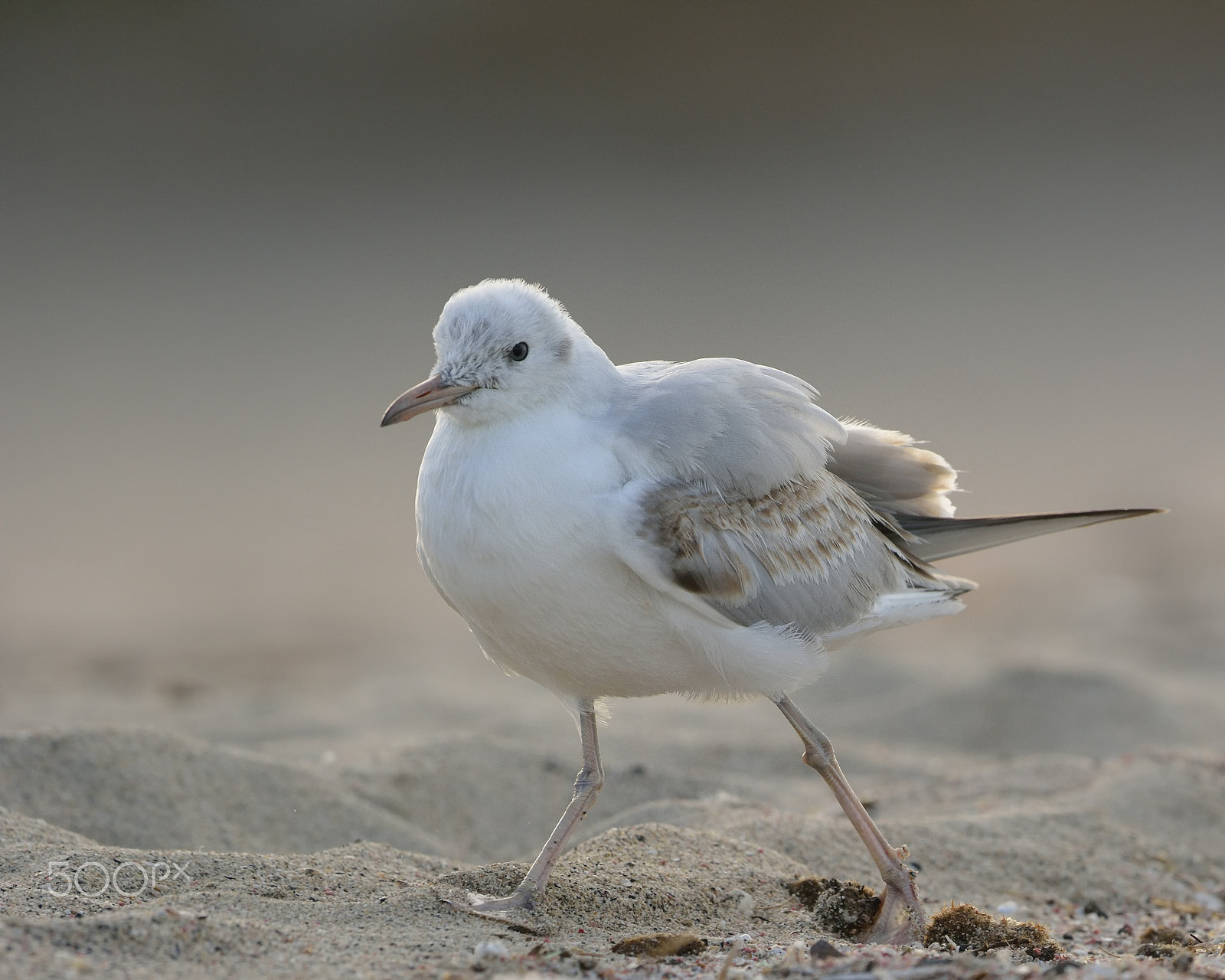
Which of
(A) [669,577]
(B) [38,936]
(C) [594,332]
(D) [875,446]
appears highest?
(C) [594,332]

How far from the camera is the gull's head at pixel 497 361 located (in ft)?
12.2

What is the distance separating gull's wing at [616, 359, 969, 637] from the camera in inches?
143

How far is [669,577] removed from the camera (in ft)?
11.8

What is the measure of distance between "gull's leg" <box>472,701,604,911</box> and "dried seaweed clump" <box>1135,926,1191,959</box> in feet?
5.08

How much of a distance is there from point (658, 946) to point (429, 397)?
4.82 ft

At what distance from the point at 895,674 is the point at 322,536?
4.83 m

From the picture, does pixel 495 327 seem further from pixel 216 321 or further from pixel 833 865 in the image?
pixel 216 321

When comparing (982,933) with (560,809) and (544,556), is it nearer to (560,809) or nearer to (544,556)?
(544,556)

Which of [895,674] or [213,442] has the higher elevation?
[213,442]

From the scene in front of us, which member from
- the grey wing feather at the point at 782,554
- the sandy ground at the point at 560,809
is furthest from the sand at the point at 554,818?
the grey wing feather at the point at 782,554

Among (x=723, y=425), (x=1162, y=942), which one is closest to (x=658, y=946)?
(x=723, y=425)

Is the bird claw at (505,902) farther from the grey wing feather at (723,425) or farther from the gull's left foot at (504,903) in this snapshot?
the grey wing feather at (723,425)

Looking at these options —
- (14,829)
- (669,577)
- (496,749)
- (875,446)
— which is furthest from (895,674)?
(14,829)

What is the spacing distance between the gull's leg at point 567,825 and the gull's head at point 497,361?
0.90m
